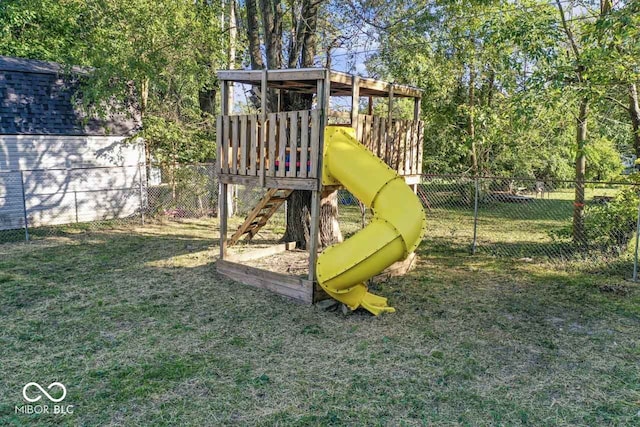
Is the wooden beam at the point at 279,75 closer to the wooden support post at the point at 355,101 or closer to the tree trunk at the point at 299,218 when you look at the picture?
the wooden support post at the point at 355,101

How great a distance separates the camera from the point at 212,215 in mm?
14703

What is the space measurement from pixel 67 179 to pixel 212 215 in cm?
427

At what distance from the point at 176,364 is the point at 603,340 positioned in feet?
16.0

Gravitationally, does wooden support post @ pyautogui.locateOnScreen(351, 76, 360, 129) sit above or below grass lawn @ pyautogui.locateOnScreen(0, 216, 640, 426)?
above

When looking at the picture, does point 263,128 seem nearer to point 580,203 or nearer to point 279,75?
point 279,75

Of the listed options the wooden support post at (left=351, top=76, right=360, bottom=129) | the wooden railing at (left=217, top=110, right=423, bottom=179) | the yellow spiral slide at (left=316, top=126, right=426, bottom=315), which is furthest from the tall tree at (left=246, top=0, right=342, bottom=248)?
the yellow spiral slide at (left=316, top=126, right=426, bottom=315)

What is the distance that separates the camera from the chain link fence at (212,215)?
30.3 ft

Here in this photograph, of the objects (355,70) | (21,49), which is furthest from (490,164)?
(21,49)

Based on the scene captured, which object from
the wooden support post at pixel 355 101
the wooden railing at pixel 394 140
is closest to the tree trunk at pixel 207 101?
the wooden railing at pixel 394 140

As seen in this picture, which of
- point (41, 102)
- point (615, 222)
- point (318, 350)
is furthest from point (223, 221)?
point (41, 102)

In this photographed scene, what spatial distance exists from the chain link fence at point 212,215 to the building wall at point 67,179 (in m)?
0.03

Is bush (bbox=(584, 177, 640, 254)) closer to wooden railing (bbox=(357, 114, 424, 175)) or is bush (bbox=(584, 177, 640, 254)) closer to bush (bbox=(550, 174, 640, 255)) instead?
bush (bbox=(550, 174, 640, 255))

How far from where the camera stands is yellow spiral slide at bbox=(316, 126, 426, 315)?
544 centimetres

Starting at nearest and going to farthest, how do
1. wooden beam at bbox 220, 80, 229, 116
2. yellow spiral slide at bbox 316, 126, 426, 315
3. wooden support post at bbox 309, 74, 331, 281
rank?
yellow spiral slide at bbox 316, 126, 426, 315 → wooden support post at bbox 309, 74, 331, 281 → wooden beam at bbox 220, 80, 229, 116
